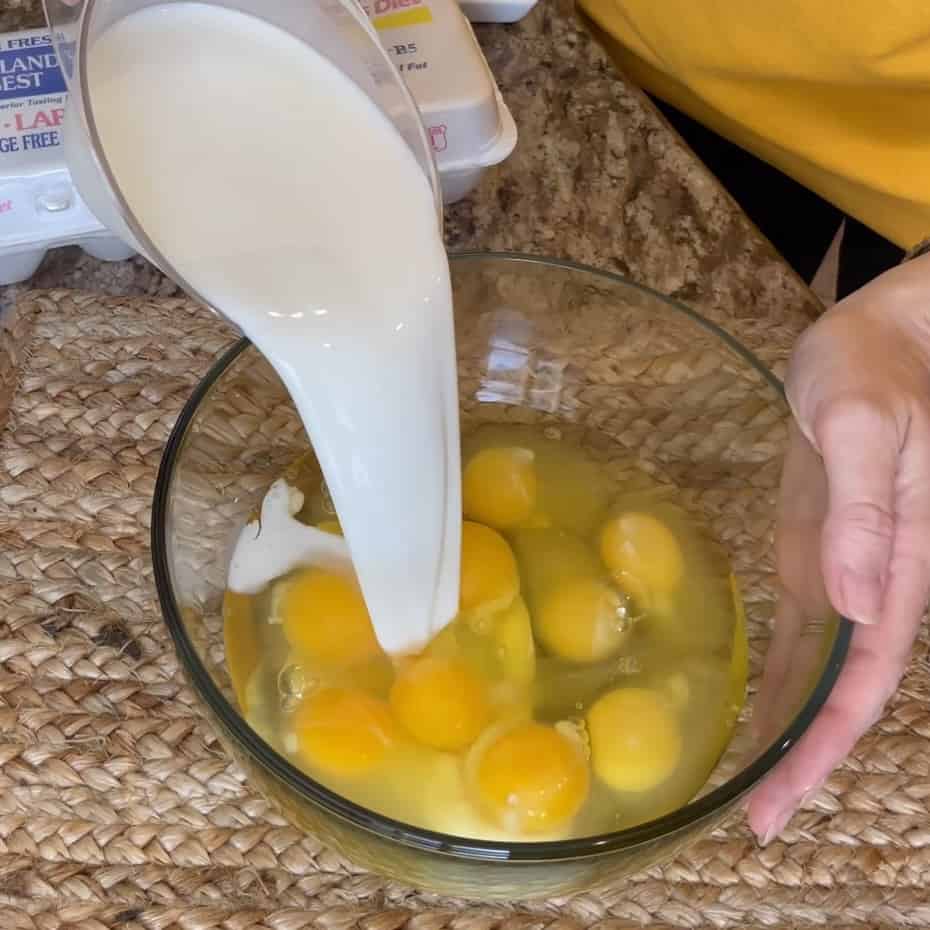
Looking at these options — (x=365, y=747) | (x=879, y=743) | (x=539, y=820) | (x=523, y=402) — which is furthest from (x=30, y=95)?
(x=879, y=743)

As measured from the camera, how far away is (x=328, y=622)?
3.11 feet

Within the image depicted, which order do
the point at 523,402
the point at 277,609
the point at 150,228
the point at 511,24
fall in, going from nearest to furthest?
the point at 150,228, the point at 277,609, the point at 523,402, the point at 511,24

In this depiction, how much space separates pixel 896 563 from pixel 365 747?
0.42m

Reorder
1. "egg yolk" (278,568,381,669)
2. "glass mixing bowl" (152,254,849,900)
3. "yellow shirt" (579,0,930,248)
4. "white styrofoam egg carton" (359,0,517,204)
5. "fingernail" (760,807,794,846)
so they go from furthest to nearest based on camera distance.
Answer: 1. "white styrofoam egg carton" (359,0,517,204)
2. "yellow shirt" (579,0,930,248)
3. "egg yolk" (278,568,381,669)
4. "fingernail" (760,807,794,846)
5. "glass mixing bowl" (152,254,849,900)

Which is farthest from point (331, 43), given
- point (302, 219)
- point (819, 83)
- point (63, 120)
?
point (819, 83)

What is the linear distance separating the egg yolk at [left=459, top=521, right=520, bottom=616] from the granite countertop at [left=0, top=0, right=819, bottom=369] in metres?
0.38

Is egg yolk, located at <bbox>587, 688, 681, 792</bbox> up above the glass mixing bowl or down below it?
below

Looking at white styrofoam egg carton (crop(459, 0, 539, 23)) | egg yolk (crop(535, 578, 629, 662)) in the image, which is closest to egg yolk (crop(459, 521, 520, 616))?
egg yolk (crop(535, 578, 629, 662))

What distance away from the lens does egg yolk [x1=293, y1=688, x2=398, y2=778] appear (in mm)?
866

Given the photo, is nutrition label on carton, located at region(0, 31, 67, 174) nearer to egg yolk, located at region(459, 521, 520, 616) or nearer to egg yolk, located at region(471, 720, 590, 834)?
egg yolk, located at region(459, 521, 520, 616)

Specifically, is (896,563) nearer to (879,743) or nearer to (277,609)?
(879,743)

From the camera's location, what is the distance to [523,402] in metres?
1.12

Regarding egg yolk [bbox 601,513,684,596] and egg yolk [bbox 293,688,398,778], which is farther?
egg yolk [bbox 601,513,684,596]

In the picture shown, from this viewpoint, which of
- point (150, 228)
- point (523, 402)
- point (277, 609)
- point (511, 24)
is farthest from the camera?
point (511, 24)
